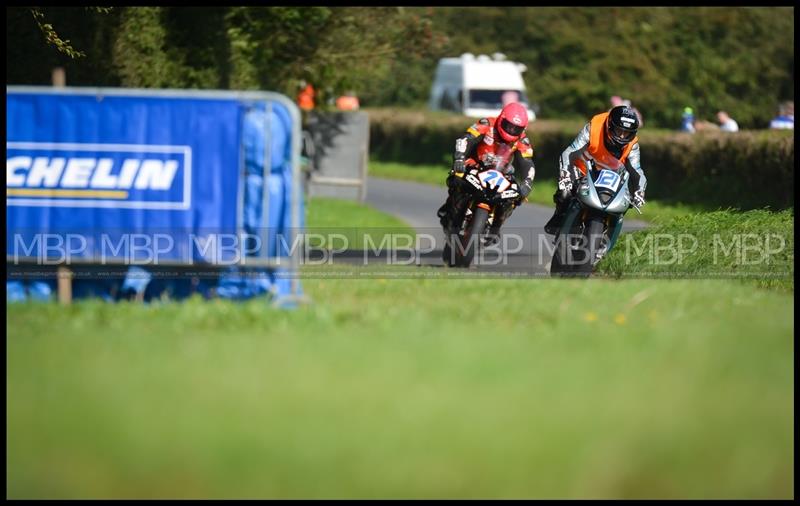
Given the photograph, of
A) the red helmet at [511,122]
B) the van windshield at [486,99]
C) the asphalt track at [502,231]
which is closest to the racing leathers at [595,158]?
the red helmet at [511,122]

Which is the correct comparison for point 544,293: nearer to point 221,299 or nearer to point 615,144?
point 221,299

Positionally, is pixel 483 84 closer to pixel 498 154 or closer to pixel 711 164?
pixel 711 164

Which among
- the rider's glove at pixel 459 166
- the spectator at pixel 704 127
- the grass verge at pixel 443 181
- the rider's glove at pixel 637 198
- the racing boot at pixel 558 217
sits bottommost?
the grass verge at pixel 443 181

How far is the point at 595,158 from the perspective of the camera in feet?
47.6

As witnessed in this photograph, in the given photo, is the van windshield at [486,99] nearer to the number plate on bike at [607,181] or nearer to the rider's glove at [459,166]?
the rider's glove at [459,166]

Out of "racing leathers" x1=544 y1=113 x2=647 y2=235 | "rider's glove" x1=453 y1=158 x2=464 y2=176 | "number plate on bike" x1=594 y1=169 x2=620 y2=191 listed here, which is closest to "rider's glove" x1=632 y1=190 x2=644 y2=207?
"racing leathers" x1=544 y1=113 x2=647 y2=235

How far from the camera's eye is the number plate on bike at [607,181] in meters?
14.2

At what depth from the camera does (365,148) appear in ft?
102

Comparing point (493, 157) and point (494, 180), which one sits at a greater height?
point (493, 157)

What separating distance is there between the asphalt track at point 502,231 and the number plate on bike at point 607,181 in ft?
4.29

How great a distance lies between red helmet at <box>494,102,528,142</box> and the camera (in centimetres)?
1476

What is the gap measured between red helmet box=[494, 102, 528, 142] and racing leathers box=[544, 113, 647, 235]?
63 cm

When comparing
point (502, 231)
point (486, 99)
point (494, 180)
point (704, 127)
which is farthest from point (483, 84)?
point (494, 180)

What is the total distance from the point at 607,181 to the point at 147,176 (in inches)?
230
